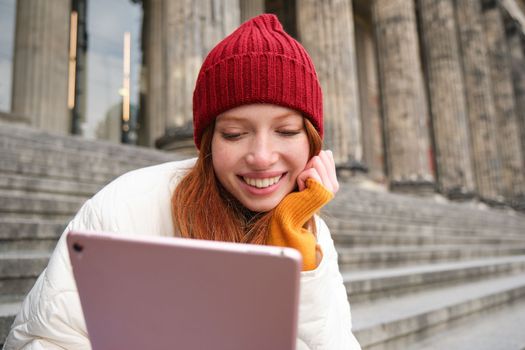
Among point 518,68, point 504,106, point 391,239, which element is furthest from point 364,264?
point 518,68

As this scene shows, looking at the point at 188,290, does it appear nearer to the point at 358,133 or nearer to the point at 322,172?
the point at 322,172

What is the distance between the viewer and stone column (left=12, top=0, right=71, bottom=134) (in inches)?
295

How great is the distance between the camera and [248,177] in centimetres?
94

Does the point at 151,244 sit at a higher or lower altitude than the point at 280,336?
higher

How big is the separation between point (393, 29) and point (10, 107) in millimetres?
9254

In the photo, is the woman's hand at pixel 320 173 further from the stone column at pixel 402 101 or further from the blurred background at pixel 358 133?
the stone column at pixel 402 101

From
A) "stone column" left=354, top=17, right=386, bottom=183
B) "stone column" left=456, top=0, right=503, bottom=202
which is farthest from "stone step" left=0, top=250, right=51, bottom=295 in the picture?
"stone column" left=354, top=17, right=386, bottom=183

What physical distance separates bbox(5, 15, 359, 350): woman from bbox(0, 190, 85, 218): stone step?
158cm

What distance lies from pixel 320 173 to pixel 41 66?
8267 mm

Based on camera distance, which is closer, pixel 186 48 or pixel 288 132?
pixel 288 132

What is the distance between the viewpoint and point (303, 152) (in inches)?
38.1

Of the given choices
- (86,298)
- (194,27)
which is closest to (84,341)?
(86,298)

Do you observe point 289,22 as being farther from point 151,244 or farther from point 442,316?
point 151,244

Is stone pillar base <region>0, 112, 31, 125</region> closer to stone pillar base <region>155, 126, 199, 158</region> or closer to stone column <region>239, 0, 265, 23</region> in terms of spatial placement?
stone pillar base <region>155, 126, 199, 158</region>
